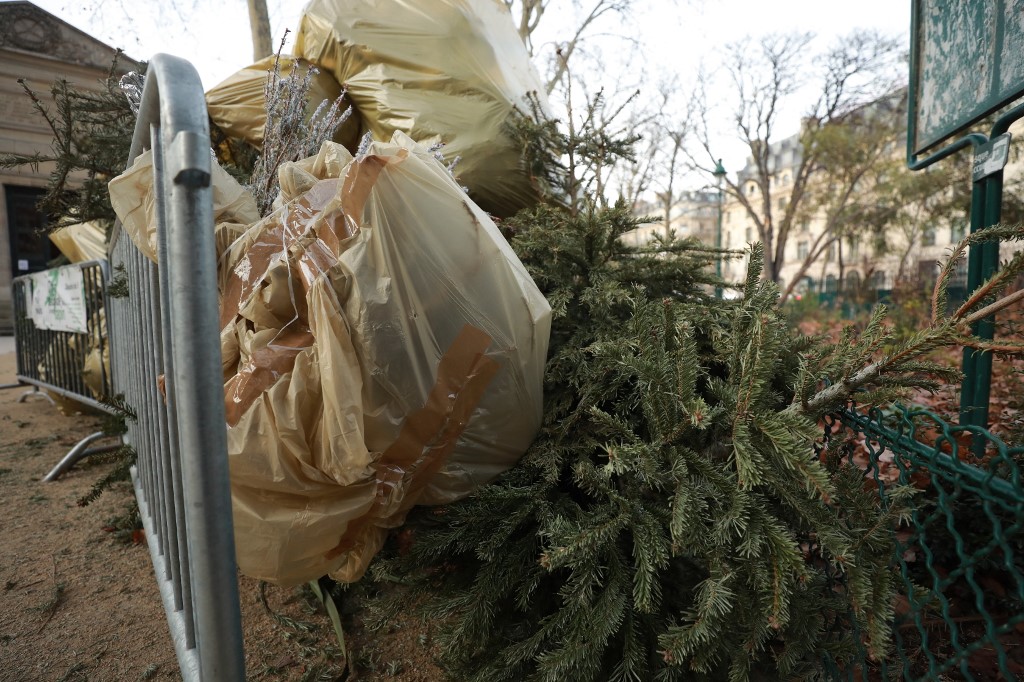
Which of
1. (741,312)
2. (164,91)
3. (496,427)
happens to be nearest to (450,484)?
(496,427)

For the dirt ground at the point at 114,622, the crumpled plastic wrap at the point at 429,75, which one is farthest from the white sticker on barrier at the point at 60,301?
the crumpled plastic wrap at the point at 429,75

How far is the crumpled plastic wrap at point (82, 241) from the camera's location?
4.18 metres

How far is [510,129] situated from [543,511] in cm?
183

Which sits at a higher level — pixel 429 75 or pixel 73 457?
pixel 429 75

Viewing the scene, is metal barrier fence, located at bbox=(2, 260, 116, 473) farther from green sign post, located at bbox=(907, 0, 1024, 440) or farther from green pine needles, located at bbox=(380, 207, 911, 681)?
green sign post, located at bbox=(907, 0, 1024, 440)

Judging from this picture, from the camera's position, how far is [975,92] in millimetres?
2008

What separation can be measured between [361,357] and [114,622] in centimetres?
156

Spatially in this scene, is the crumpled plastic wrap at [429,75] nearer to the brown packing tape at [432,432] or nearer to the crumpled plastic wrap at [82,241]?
the brown packing tape at [432,432]

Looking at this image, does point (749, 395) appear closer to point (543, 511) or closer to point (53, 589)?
point (543, 511)

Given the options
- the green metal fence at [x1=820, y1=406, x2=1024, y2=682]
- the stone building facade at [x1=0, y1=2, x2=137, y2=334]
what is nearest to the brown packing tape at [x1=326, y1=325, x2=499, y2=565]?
the green metal fence at [x1=820, y1=406, x2=1024, y2=682]

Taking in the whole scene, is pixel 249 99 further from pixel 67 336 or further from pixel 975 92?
pixel 975 92

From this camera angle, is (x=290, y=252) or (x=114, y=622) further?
(x=114, y=622)

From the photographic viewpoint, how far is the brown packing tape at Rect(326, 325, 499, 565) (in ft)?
4.23

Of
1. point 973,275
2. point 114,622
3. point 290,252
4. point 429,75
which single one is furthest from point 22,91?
point 973,275
